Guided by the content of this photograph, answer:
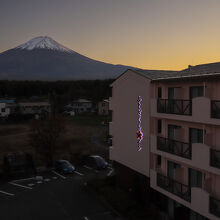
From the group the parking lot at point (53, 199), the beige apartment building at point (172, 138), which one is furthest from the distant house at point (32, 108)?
the beige apartment building at point (172, 138)

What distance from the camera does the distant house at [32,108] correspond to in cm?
6028

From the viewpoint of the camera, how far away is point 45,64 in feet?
461

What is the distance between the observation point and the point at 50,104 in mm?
66000

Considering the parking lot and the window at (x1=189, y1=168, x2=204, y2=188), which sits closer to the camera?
the window at (x1=189, y1=168, x2=204, y2=188)

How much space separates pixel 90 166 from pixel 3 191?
7.57m

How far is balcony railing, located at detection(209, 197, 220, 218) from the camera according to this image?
9.59 m

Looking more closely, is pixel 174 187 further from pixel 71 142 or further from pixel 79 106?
pixel 79 106

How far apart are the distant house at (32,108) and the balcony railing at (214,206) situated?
52180 millimetres

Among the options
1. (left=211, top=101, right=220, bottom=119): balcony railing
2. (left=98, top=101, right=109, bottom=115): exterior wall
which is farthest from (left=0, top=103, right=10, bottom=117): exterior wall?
(left=211, top=101, right=220, bottom=119): balcony railing

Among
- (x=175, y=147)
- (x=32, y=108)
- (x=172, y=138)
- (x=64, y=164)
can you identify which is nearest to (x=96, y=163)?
(x=64, y=164)

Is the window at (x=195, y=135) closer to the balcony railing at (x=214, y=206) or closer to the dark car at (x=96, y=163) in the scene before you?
the balcony railing at (x=214, y=206)

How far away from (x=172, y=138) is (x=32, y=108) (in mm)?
52899

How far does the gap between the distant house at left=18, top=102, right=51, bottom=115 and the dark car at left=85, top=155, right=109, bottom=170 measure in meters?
37.4

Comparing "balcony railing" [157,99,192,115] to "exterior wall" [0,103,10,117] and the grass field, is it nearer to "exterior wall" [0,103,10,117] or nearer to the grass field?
the grass field
